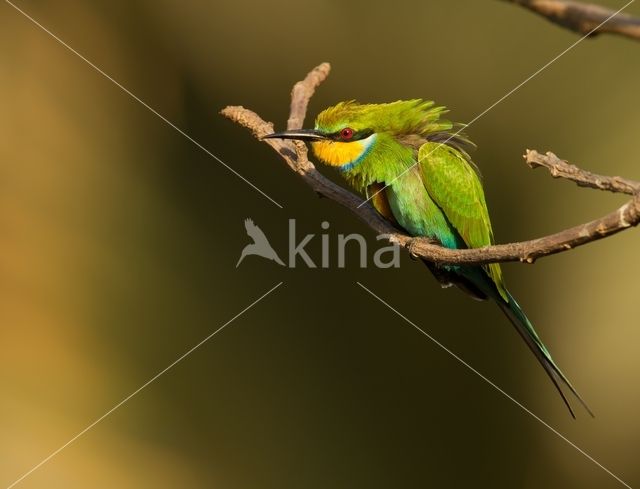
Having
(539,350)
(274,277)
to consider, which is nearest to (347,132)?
(274,277)

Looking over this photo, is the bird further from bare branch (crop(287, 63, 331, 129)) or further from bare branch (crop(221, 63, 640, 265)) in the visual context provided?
bare branch (crop(287, 63, 331, 129))

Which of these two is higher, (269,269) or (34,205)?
(34,205)

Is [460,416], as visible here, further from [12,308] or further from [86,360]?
[12,308]

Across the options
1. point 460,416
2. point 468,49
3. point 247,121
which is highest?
point 468,49

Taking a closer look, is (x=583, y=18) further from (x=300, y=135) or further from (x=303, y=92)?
(x=303, y=92)

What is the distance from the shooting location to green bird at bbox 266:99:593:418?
2121mm

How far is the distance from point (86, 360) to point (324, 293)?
2.16 feet

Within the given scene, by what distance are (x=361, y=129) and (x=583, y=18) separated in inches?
57.3

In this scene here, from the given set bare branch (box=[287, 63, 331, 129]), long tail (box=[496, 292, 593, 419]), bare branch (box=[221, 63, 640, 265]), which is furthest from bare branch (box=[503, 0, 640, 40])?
bare branch (box=[287, 63, 331, 129])

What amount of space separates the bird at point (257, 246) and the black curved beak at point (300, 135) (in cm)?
25

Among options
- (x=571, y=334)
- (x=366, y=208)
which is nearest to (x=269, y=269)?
(x=366, y=208)

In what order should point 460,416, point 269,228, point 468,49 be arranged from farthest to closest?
point 468,49, point 269,228, point 460,416

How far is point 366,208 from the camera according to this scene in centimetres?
211

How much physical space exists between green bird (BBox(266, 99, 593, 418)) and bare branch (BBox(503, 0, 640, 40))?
1.38m
